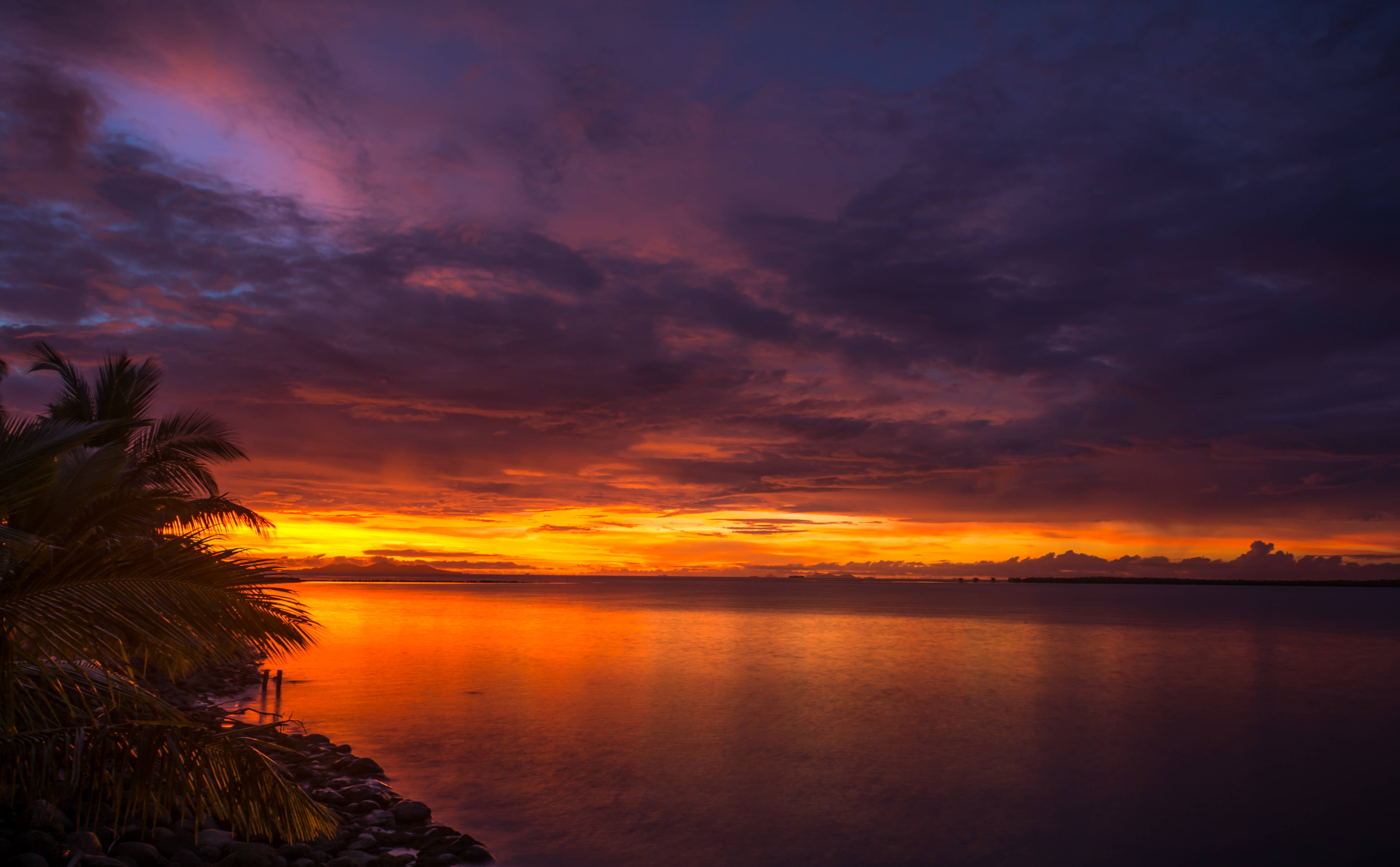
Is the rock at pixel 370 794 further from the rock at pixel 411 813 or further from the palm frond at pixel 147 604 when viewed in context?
the palm frond at pixel 147 604

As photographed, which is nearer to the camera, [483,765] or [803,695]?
[483,765]

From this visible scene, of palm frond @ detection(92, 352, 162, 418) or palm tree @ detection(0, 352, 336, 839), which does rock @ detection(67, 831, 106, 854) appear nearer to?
palm tree @ detection(0, 352, 336, 839)

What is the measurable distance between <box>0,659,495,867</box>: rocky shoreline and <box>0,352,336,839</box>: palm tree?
0.46 metres

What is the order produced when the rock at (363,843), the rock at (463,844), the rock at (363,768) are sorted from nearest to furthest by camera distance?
the rock at (363,843), the rock at (463,844), the rock at (363,768)

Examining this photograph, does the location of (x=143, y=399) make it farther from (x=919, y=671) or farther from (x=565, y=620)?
(x=565, y=620)

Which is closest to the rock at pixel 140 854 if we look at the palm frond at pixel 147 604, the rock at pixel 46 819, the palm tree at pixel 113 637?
the rock at pixel 46 819

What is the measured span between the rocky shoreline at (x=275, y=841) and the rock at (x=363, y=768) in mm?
24

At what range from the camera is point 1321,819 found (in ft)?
59.6

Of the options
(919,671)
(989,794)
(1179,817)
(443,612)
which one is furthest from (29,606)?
(443,612)

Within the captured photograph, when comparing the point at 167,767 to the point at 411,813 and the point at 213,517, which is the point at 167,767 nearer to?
the point at 411,813

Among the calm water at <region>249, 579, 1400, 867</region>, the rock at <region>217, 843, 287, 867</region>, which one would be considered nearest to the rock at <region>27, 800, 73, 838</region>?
the rock at <region>217, 843, 287, 867</region>

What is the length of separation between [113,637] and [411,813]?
9789 millimetres

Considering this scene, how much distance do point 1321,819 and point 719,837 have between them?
47.5ft

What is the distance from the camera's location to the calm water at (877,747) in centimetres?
1638
